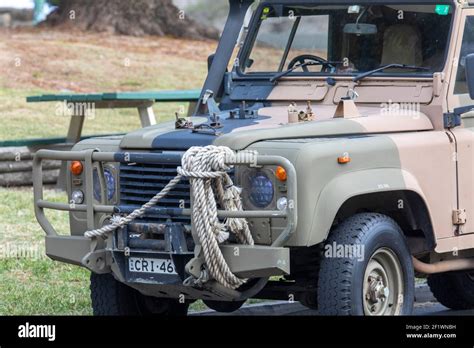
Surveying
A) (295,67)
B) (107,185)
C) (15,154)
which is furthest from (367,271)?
(15,154)

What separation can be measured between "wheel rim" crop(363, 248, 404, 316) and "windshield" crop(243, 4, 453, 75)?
1514 mm

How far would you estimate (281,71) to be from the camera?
9.07 meters

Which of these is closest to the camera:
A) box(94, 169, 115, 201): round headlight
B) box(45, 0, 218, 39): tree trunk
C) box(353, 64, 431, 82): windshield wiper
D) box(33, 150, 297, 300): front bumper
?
box(33, 150, 297, 300): front bumper

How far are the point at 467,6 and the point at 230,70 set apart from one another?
Answer: 5.93ft

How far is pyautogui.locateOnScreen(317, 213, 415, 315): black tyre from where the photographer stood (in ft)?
23.9

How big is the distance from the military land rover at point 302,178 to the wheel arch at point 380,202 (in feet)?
0.03

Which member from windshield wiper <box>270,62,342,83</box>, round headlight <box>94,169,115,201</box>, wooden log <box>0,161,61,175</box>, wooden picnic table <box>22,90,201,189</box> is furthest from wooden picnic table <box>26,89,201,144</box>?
round headlight <box>94,169,115,201</box>

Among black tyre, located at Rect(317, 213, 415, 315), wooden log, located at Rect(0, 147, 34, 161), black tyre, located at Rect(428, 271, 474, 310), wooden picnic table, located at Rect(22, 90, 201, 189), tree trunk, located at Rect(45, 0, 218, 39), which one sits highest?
tree trunk, located at Rect(45, 0, 218, 39)

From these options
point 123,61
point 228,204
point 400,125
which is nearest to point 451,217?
point 400,125

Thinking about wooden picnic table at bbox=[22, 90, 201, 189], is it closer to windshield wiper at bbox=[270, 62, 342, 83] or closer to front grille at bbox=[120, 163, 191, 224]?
windshield wiper at bbox=[270, 62, 342, 83]

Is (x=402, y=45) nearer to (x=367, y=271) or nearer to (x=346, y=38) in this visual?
(x=346, y=38)

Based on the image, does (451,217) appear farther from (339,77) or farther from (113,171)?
(113,171)

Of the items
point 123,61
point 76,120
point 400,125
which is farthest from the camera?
point 123,61

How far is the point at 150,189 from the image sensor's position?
7.57 meters
